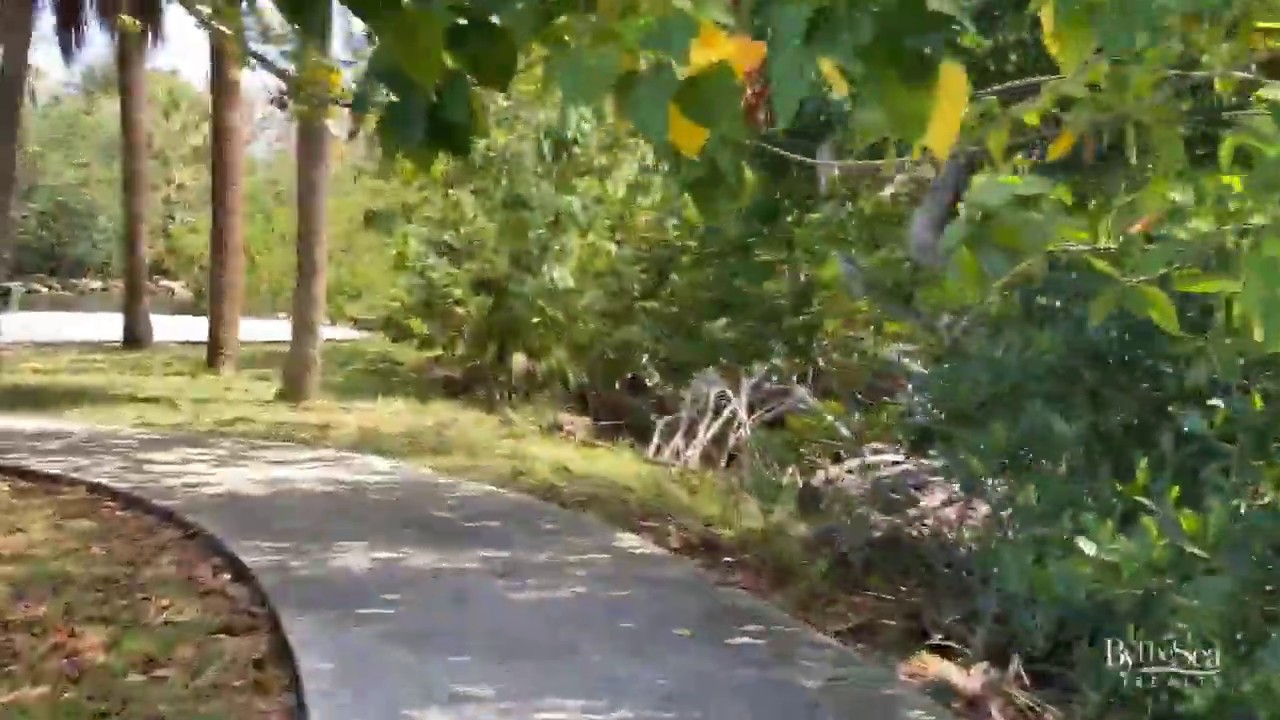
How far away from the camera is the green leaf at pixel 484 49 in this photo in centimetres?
173

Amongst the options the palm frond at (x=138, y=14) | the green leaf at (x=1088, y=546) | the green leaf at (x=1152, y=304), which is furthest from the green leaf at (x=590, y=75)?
the palm frond at (x=138, y=14)

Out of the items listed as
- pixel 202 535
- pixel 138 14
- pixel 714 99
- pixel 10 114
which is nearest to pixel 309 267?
pixel 138 14

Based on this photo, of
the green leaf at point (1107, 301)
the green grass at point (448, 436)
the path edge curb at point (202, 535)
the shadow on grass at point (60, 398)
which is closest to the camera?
the green leaf at point (1107, 301)

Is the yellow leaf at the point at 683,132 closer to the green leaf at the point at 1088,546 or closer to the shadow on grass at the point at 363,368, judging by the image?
the green leaf at the point at 1088,546

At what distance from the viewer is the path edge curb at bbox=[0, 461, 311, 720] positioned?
15.2 ft

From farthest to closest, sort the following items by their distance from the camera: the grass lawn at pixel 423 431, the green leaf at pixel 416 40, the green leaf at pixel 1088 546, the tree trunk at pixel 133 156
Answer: the tree trunk at pixel 133 156
the grass lawn at pixel 423 431
the green leaf at pixel 1088 546
the green leaf at pixel 416 40

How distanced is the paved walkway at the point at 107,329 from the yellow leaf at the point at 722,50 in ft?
54.0

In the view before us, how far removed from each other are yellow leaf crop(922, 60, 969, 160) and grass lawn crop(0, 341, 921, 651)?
4010mm

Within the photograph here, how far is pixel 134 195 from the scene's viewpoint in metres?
16.3

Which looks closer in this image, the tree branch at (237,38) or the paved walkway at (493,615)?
the paved walkway at (493,615)

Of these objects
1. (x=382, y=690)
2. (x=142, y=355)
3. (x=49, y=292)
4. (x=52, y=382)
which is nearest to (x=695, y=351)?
(x=382, y=690)

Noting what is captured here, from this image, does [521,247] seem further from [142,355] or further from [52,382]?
[142,355]

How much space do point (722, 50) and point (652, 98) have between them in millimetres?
119

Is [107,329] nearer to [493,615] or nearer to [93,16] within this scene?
[93,16]
